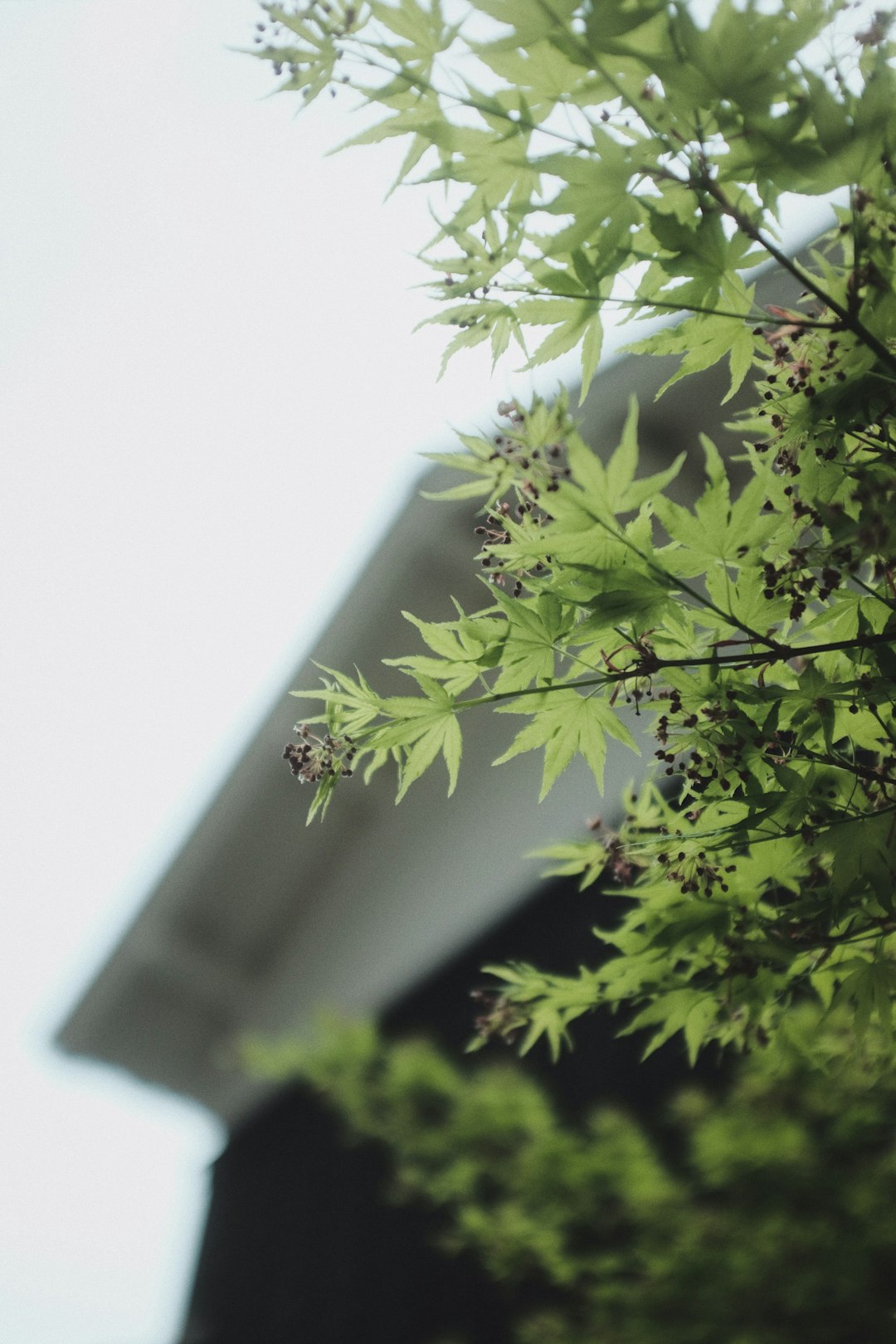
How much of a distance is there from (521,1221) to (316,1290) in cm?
354

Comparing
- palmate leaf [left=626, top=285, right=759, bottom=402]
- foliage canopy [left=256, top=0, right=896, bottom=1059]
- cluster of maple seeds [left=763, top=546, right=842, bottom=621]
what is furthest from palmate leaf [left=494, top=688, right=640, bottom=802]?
palmate leaf [left=626, top=285, right=759, bottom=402]

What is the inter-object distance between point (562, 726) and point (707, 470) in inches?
13.7

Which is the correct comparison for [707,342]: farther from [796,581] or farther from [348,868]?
[348,868]

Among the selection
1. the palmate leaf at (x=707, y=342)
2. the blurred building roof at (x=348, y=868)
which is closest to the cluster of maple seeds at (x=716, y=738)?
the palmate leaf at (x=707, y=342)

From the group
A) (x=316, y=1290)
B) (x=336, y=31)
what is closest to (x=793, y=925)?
(x=336, y=31)

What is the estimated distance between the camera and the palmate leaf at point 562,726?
3.90ft

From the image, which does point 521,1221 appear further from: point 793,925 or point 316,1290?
point 316,1290

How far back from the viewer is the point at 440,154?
1047 millimetres

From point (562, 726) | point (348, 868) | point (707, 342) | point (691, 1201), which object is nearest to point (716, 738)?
point (562, 726)

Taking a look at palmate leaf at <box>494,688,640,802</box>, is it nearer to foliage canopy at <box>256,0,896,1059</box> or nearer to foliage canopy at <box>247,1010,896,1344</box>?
foliage canopy at <box>256,0,896,1059</box>

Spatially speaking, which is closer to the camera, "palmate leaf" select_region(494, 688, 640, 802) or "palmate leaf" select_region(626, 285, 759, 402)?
"palmate leaf" select_region(626, 285, 759, 402)

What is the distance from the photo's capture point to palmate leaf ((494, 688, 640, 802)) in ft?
3.90

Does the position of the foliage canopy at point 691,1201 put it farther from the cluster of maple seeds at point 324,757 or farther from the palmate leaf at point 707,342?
the palmate leaf at point 707,342

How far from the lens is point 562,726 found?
1.23 metres
